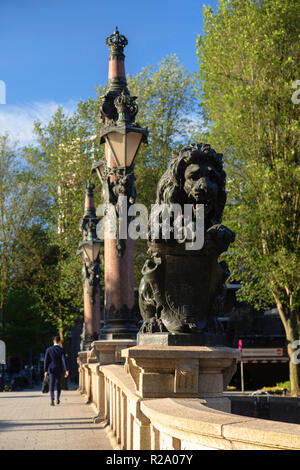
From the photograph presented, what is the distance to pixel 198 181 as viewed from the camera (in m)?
4.73

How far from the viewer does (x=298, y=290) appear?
846 inches

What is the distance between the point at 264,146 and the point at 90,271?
7.70 meters

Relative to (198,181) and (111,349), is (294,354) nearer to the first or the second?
(111,349)

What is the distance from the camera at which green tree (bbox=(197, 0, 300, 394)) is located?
852 inches

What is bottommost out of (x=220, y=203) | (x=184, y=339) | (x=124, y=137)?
(x=184, y=339)

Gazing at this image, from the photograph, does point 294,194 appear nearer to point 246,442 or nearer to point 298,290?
point 298,290

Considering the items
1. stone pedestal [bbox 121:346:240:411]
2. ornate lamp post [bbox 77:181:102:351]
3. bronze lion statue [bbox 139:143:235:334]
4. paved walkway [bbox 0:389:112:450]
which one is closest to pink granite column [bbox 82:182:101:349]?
ornate lamp post [bbox 77:181:102:351]

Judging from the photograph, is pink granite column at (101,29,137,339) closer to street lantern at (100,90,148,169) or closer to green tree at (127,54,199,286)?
street lantern at (100,90,148,169)

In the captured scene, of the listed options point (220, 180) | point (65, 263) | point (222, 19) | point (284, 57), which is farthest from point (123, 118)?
point (65, 263)

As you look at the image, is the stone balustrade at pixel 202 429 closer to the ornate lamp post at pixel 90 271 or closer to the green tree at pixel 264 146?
the ornate lamp post at pixel 90 271

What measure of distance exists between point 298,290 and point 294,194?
331 cm

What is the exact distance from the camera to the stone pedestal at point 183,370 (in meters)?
4.41

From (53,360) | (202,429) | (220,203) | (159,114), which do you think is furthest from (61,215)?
(202,429)

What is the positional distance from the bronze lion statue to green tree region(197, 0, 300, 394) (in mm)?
16454
